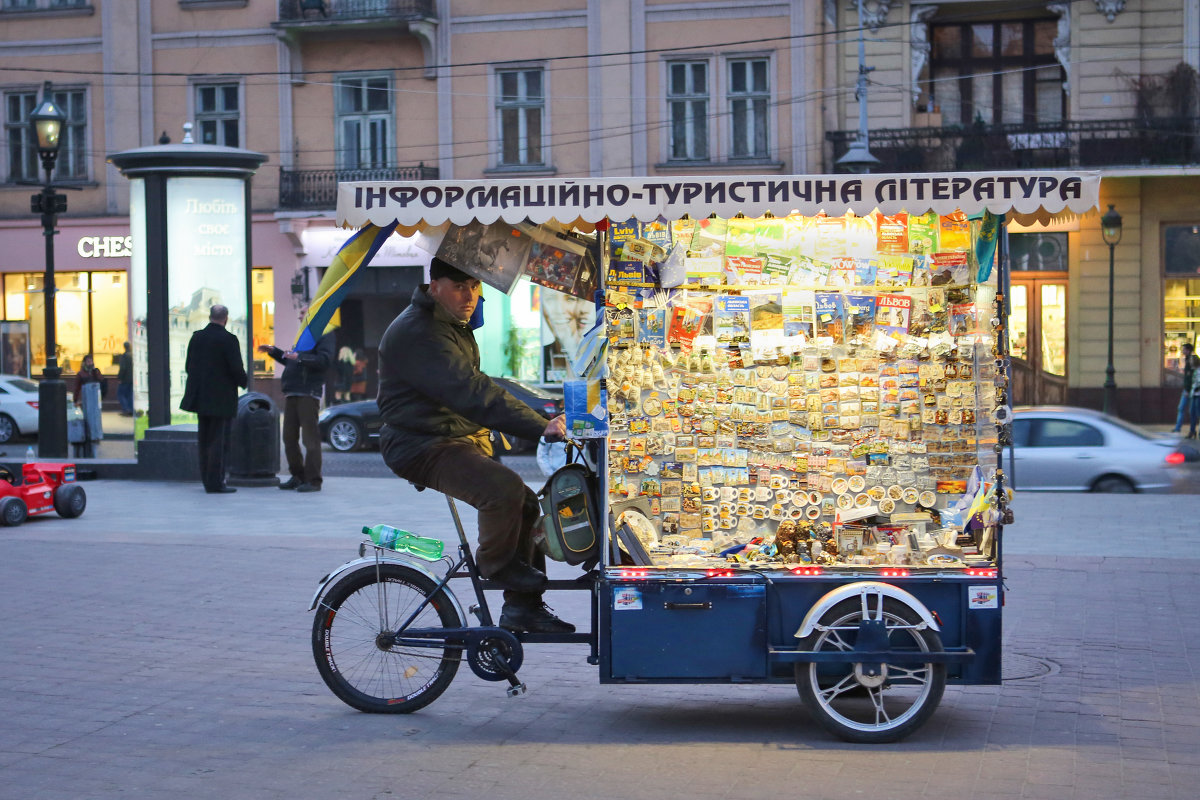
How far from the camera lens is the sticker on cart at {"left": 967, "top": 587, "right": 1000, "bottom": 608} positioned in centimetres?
577

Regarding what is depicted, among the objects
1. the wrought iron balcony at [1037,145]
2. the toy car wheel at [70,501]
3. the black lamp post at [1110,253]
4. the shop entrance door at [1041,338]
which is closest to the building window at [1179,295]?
the black lamp post at [1110,253]

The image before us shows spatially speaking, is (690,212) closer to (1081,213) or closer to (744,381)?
(744,381)

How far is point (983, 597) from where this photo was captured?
5773 mm

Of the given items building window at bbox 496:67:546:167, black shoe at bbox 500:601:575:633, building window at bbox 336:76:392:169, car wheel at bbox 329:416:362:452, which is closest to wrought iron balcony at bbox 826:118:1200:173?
building window at bbox 496:67:546:167

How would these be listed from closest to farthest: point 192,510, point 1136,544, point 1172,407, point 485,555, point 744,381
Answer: point 485,555, point 744,381, point 1136,544, point 192,510, point 1172,407

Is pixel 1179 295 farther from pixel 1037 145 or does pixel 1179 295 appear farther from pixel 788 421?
pixel 788 421

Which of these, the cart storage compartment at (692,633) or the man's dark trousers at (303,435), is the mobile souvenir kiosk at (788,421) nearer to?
the cart storage compartment at (692,633)

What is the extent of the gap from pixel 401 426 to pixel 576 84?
79.6 feet

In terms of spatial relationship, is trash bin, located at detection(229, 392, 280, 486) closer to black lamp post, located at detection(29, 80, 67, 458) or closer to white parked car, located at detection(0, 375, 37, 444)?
black lamp post, located at detection(29, 80, 67, 458)

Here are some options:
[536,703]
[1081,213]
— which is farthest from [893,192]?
[536,703]

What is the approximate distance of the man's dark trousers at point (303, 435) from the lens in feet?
47.2

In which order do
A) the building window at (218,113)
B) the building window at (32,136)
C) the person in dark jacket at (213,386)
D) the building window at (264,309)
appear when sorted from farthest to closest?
1. the building window at (32,136)
2. the building window at (218,113)
3. the building window at (264,309)
4. the person in dark jacket at (213,386)

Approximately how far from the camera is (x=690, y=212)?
5.64 metres

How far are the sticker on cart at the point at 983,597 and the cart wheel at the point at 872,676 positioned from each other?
0.71 feet
